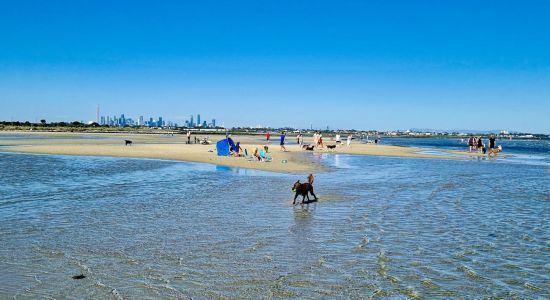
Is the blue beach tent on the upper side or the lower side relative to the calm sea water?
upper

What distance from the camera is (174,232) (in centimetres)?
1161

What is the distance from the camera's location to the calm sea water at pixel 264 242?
7828 mm

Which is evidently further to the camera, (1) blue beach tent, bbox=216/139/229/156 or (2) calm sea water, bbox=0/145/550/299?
(1) blue beach tent, bbox=216/139/229/156

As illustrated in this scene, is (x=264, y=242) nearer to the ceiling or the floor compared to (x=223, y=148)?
nearer to the floor

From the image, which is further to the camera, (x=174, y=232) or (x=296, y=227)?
(x=296, y=227)

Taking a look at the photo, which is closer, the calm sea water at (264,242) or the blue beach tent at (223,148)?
the calm sea water at (264,242)

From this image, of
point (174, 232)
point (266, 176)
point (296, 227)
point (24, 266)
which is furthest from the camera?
point (266, 176)

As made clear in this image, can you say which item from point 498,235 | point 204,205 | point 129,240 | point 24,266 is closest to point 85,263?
point 24,266

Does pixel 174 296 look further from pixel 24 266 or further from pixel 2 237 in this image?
pixel 2 237

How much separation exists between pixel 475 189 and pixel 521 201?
149 inches

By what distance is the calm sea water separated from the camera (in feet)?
25.7

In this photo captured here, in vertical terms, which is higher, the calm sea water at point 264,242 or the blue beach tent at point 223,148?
the blue beach tent at point 223,148

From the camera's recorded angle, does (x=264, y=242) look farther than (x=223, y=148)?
No

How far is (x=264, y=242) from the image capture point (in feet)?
35.3
